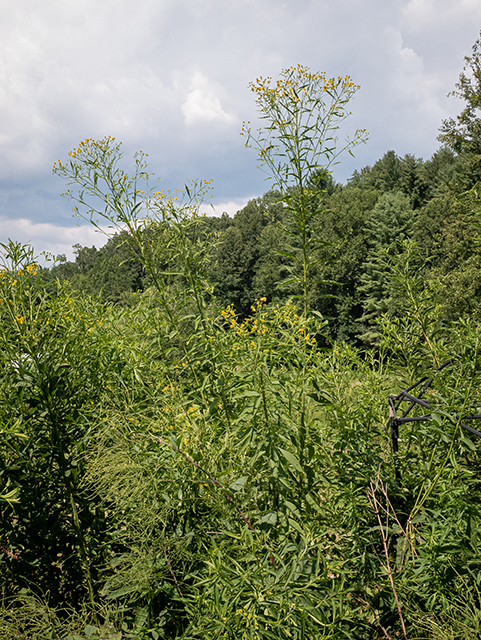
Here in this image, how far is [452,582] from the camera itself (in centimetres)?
127

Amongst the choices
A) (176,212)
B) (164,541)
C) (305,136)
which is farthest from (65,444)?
(305,136)

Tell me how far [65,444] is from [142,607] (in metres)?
0.84

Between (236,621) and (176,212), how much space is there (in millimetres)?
2015

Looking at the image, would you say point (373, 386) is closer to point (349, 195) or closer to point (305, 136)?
point (305, 136)

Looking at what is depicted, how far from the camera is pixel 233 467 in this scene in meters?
1.60

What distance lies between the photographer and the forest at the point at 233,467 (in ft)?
4.17

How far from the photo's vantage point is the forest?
127cm

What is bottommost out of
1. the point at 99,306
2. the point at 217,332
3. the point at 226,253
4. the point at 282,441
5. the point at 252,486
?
the point at 252,486

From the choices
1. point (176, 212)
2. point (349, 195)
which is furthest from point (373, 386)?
point (349, 195)

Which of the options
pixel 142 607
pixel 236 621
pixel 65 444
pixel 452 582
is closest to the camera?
pixel 236 621

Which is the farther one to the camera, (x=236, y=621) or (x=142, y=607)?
(x=142, y=607)

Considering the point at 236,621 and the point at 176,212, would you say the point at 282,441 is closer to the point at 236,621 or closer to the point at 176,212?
the point at 236,621

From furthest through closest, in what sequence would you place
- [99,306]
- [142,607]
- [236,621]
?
[99,306], [142,607], [236,621]

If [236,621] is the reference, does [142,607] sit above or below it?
below
